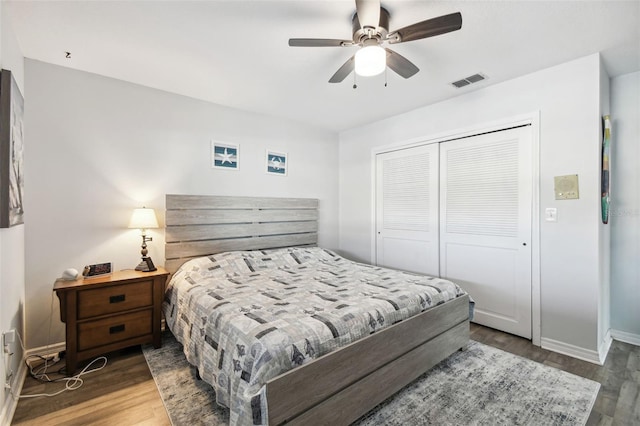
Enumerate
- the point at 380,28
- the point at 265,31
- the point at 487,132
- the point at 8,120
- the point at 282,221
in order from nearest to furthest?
the point at 8,120 → the point at 380,28 → the point at 265,31 → the point at 487,132 → the point at 282,221

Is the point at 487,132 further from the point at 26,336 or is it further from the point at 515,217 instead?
the point at 26,336

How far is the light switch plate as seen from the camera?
8.37ft

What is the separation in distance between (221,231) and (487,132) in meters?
3.18

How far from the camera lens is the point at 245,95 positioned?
3.28m

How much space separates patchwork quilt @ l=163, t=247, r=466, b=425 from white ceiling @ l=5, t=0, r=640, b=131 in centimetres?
189

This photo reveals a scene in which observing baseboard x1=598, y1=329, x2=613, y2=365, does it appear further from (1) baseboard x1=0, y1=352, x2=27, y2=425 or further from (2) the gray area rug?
(1) baseboard x1=0, y1=352, x2=27, y2=425

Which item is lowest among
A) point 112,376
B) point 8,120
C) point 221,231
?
point 112,376

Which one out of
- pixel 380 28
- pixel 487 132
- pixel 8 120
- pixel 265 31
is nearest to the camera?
pixel 8 120

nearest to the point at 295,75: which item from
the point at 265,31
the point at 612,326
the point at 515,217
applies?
the point at 265,31

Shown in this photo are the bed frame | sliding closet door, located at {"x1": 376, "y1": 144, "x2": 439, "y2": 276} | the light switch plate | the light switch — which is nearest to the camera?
the bed frame

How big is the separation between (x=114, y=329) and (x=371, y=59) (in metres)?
2.94

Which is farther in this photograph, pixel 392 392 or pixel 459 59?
pixel 459 59

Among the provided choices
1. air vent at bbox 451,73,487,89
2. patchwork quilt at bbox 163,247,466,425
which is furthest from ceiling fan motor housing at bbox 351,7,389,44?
patchwork quilt at bbox 163,247,466,425

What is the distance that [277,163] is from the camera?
4035 mm
